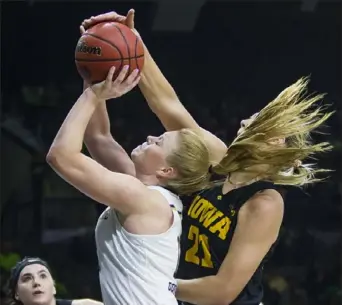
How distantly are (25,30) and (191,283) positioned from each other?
13.2 ft

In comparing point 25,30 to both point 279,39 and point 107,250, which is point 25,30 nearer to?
point 279,39

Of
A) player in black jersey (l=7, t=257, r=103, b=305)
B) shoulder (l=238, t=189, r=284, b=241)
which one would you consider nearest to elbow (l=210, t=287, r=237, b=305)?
shoulder (l=238, t=189, r=284, b=241)

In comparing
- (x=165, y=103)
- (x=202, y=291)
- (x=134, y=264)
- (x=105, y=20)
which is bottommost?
(x=202, y=291)

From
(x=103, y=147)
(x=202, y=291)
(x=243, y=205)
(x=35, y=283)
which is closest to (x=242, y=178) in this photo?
(x=243, y=205)

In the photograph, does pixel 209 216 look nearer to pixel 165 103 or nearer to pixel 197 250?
pixel 197 250

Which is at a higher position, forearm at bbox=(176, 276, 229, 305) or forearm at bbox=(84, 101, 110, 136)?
forearm at bbox=(84, 101, 110, 136)

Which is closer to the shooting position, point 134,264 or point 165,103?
point 134,264

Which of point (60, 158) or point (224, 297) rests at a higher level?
point (60, 158)

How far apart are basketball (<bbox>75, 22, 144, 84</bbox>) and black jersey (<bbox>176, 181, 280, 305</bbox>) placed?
1.71ft

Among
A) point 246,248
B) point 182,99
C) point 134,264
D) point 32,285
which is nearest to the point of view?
point 134,264

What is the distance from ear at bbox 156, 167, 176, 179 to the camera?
2791 millimetres

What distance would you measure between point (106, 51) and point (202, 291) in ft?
2.71

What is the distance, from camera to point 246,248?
2.77m

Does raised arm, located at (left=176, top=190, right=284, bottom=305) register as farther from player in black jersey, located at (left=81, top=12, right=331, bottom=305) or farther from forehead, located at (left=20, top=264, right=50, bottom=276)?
forehead, located at (left=20, top=264, right=50, bottom=276)
